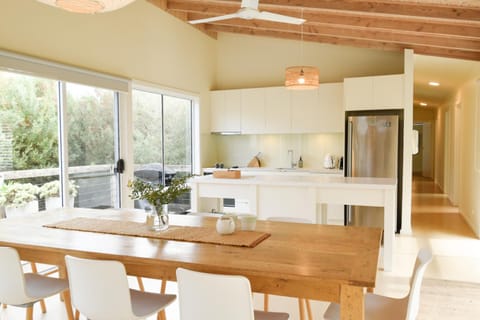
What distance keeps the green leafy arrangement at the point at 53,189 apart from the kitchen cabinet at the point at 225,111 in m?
3.32

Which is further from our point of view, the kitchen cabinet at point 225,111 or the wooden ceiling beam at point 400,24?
the kitchen cabinet at point 225,111

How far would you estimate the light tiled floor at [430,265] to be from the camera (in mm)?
3137

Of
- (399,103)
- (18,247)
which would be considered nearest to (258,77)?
(399,103)

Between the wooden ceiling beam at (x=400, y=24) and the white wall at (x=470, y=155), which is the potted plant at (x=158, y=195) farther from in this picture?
the white wall at (x=470, y=155)

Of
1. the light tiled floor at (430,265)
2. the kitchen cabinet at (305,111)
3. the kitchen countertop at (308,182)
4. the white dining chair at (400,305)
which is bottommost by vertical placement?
the light tiled floor at (430,265)

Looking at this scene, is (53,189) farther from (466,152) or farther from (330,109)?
(466,152)

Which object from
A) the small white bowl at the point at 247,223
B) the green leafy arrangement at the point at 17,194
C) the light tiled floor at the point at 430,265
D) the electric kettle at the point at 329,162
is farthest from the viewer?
the electric kettle at the point at 329,162

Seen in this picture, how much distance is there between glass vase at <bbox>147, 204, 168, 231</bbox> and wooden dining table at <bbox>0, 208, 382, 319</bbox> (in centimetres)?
18

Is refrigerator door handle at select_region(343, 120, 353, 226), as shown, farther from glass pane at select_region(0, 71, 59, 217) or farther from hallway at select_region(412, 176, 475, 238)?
glass pane at select_region(0, 71, 59, 217)

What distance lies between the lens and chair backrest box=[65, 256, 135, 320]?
1794mm

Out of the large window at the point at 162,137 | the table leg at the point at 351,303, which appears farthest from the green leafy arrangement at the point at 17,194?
the table leg at the point at 351,303

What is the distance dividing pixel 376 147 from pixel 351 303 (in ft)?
14.6

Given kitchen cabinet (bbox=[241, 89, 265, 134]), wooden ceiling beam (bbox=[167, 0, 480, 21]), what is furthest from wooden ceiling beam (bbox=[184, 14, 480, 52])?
kitchen cabinet (bbox=[241, 89, 265, 134])

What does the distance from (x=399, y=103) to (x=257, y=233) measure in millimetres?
4228
